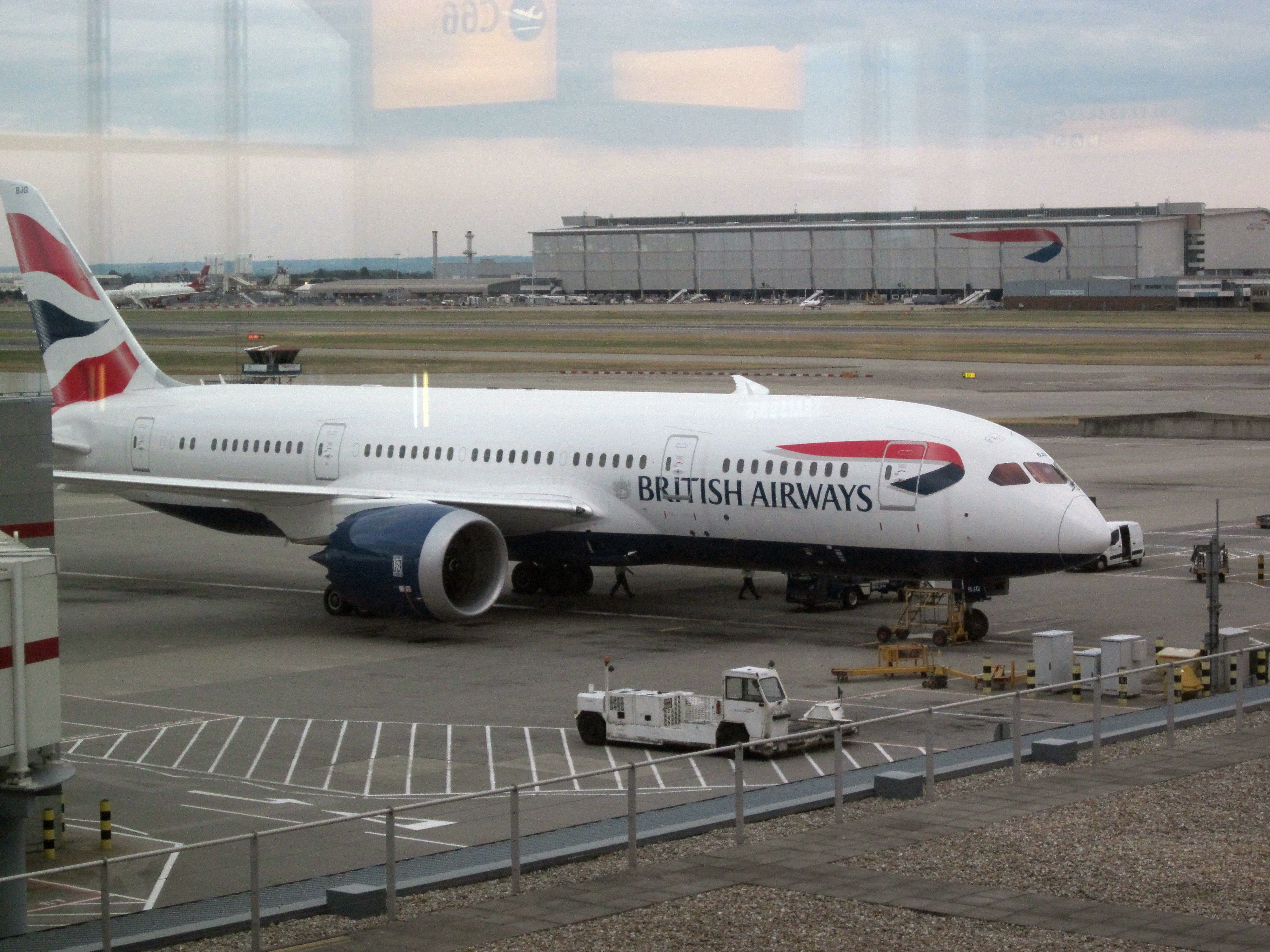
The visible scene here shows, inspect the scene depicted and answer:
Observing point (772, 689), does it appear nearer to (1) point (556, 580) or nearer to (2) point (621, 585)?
(1) point (556, 580)

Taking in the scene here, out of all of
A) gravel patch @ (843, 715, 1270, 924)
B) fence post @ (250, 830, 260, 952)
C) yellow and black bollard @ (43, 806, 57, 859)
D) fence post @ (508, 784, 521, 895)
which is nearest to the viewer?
fence post @ (250, 830, 260, 952)

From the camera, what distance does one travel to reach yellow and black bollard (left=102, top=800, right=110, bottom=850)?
717 inches

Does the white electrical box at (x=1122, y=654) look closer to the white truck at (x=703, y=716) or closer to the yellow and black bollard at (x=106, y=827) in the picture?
the white truck at (x=703, y=716)

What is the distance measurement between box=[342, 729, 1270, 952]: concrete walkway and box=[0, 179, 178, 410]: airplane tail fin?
27.2m

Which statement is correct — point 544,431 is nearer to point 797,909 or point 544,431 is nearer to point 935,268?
point 797,909

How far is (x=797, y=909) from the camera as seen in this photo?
605 inches

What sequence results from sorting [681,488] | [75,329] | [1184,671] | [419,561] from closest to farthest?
[1184,671]
[419,561]
[681,488]
[75,329]

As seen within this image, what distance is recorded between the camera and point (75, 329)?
40.2 meters

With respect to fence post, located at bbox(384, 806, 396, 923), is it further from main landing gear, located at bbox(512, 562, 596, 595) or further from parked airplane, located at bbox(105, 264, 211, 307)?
parked airplane, located at bbox(105, 264, 211, 307)

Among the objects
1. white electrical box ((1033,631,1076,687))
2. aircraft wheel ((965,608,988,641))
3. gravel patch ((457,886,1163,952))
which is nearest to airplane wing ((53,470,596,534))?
aircraft wheel ((965,608,988,641))

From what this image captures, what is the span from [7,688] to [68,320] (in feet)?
90.1

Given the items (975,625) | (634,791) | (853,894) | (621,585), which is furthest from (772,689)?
(621,585)

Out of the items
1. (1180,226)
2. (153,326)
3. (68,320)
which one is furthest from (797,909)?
(1180,226)

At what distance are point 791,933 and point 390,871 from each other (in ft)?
12.1
